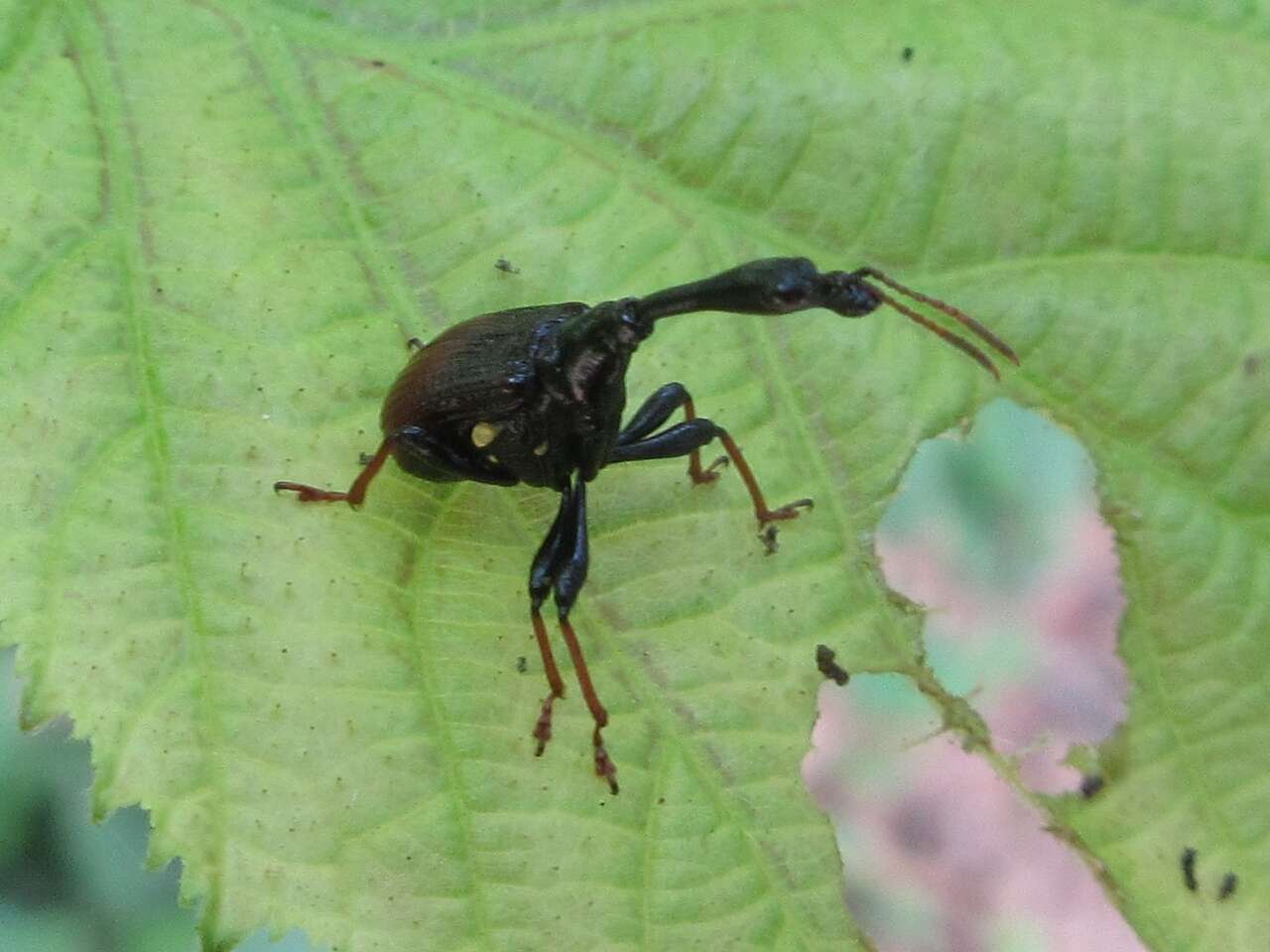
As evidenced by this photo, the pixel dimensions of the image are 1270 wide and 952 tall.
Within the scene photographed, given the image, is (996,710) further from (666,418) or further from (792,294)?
(792,294)

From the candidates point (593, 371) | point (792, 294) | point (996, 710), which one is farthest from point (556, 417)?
point (996, 710)

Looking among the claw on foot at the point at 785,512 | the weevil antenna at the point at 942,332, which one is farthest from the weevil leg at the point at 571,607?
the weevil antenna at the point at 942,332

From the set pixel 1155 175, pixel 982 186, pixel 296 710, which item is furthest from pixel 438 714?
pixel 1155 175

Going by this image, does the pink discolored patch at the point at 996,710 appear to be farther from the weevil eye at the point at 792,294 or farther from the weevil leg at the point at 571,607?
the weevil eye at the point at 792,294

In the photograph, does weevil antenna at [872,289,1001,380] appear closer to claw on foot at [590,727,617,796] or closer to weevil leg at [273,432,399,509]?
claw on foot at [590,727,617,796]

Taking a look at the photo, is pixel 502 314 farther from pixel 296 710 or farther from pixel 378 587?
pixel 296 710
